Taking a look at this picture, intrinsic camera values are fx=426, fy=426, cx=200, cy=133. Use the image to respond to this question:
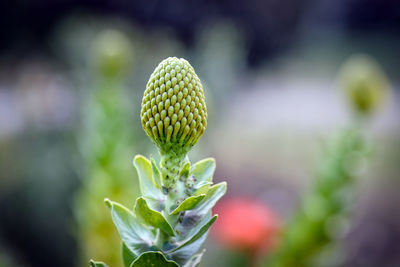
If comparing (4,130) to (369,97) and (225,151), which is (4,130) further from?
(369,97)

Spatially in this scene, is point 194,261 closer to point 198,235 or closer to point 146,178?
point 198,235

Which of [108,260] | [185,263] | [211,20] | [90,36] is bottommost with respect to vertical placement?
[185,263]

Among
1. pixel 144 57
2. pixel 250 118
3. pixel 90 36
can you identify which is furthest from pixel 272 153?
pixel 90 36

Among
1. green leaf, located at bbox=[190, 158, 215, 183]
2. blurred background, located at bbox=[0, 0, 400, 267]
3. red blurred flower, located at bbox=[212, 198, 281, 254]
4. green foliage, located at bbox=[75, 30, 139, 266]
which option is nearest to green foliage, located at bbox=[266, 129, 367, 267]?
blurred background, located at bbox=[0, 0, 400, 267]

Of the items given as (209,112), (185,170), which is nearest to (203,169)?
(185,170)

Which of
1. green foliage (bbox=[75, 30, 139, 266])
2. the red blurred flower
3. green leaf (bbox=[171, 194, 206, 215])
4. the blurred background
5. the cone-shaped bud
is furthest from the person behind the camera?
the red blurred flower

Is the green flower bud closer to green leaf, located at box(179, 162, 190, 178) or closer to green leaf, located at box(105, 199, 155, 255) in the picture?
green leaf, located at box(179, 162, 190, 178)

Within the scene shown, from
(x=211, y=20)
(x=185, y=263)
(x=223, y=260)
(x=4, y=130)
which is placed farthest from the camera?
(x=211, y=20)
